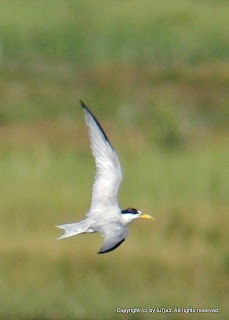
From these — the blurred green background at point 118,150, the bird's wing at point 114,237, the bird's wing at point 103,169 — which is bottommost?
the blurred green background at point 118,150

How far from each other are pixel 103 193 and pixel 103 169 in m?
0.19

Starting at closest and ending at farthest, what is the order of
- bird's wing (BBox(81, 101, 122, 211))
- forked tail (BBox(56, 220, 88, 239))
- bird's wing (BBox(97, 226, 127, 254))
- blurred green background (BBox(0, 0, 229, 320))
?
bird's wing (BBox(97, 226, 127, 254)) → forked tail (BBox(56, 220, 88, 239)) → bird's wing (BBox(81, 101, 122, 211)) → blurred green background (BBox(0, 0, 229, 320))

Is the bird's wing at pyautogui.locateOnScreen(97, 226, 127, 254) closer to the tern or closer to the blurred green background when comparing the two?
the tern

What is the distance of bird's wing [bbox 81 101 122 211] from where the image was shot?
12.5 m

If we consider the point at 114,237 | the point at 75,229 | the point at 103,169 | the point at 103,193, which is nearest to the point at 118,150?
the point at 103,169

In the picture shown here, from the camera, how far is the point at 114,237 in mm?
11773

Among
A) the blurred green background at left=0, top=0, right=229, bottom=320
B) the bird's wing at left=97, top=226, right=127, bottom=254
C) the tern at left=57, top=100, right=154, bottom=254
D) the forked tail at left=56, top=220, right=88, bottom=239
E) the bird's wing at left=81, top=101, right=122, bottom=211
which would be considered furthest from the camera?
the blurred green background at left=0, top=0, right=229, bottom=320

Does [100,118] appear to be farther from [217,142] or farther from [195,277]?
[195,277]

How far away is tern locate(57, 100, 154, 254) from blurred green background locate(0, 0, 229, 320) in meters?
1.56

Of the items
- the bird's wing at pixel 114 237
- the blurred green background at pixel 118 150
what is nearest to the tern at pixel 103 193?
the bird's wing at pixel 114 237

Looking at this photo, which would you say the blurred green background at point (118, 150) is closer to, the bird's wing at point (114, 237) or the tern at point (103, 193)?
the tern at point (103, 193)

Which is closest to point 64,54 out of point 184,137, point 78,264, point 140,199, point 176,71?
point 176,71

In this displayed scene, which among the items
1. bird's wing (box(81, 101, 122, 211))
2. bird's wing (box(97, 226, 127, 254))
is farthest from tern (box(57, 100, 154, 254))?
bird's wing (box(97, 226, 127, 254))

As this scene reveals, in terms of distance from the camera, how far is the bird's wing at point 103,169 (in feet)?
40.9
